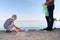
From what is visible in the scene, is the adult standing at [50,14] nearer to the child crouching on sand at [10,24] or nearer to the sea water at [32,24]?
the sea water at [32,24]

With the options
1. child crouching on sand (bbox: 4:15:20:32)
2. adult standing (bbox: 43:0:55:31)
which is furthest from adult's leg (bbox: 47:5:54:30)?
child crouching on sand (bbox: 4:15:20:32)

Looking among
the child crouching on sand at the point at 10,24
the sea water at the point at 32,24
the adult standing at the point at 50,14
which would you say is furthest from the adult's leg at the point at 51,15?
the child crouching on sand at the point at 10,24

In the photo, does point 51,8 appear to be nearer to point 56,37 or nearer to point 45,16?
point 45,16

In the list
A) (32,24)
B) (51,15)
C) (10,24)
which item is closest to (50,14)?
(51,15)

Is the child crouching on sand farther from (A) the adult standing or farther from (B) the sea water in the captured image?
(A) the adult standing

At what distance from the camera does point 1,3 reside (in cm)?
441

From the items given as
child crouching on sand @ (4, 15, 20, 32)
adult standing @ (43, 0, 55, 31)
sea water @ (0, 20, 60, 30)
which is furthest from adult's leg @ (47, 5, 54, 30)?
child crouching on sand @ (4, 15, 20, 32)

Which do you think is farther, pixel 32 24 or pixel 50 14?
pixel 32 24

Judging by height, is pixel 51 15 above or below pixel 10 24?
above

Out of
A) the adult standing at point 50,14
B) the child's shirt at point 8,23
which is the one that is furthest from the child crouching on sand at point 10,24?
the adult standing at point 50,14

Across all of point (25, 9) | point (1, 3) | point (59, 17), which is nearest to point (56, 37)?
point (59, 17)

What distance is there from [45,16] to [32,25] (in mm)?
392

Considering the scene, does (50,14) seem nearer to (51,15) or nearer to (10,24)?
(51,15)

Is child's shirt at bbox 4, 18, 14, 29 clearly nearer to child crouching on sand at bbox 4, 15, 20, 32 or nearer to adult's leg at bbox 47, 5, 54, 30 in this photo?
child crouching on sand at bbox 4, 15, 20, 32
